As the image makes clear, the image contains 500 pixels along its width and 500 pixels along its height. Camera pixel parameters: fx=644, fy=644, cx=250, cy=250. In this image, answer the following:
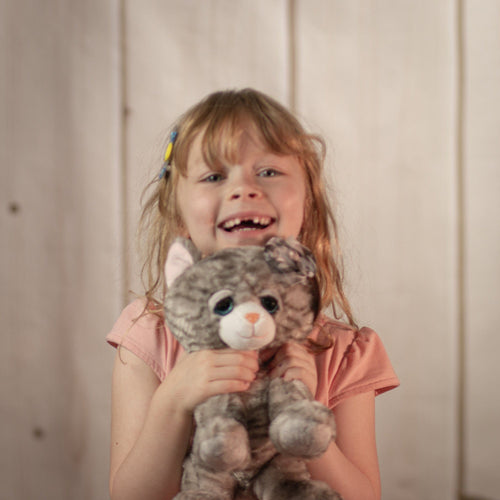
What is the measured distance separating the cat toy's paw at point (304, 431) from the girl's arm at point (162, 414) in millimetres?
63

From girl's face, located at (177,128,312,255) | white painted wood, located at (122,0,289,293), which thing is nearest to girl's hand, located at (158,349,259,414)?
girl's face, located at (177,128,312,255)

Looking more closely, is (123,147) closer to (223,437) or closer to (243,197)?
(243,197)

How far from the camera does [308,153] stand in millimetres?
761

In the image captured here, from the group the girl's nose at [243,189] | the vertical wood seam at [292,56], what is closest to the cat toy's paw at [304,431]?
the girl's nose at [243,189]

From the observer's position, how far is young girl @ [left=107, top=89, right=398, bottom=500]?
0.61m

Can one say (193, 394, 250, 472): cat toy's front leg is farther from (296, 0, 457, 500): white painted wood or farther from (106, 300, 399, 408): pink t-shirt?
(296, 0, 457, 500): white painted wood

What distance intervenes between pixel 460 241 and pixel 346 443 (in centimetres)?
42

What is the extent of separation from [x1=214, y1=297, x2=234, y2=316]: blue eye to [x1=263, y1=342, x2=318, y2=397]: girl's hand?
76 millimetres

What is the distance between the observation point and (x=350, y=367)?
2.52ft

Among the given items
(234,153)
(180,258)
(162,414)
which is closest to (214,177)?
(234,153)

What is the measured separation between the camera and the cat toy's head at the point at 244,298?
52 centimetres

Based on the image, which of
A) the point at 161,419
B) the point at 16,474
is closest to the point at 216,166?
the point at 161,419

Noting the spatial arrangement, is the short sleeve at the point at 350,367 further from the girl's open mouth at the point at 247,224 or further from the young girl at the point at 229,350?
the girl's open mouth at the point at 247,224

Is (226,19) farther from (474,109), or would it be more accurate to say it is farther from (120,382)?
(120,382)
